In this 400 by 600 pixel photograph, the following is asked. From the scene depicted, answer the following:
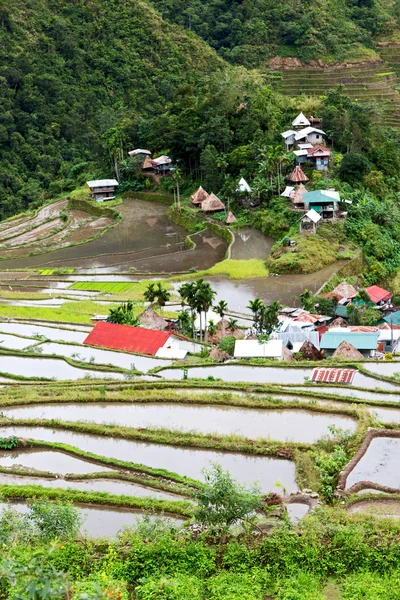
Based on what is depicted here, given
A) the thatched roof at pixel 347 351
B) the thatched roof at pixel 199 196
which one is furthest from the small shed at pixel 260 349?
the thatched roof at pixel 199 196

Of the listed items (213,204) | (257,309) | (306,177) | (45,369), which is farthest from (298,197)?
(45,369)

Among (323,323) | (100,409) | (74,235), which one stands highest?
(100,409)

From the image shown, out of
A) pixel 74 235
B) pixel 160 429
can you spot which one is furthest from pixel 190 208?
pixel 160 429

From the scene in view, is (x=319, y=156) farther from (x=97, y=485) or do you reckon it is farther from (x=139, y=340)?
(x=97, y=485)

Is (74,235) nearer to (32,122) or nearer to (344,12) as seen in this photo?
(32,122)

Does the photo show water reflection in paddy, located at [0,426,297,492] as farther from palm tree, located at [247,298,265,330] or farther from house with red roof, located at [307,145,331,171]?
house with red roof, located at [307,145,331,171]

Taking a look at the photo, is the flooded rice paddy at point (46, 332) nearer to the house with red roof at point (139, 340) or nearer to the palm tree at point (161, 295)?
the house with red roof at point (139, 340)
